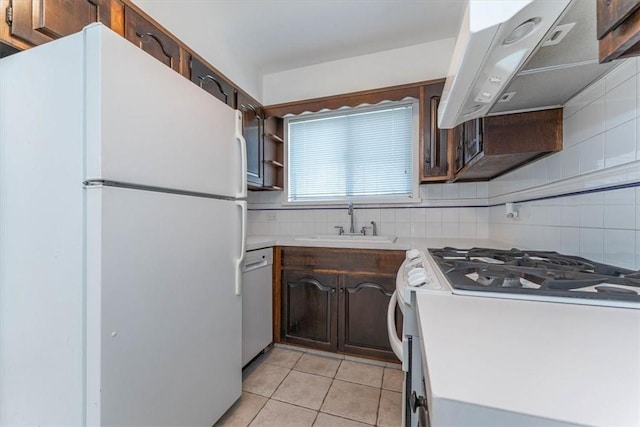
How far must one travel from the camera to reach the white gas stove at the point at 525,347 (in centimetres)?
30

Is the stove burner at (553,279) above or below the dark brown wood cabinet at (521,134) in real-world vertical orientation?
below

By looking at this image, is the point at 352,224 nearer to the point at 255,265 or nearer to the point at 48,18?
the point at 255,265

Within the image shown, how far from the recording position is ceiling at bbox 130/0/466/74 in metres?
1.75

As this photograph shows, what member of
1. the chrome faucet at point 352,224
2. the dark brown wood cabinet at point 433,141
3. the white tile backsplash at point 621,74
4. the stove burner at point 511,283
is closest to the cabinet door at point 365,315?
the chrome faucet at point 352,224

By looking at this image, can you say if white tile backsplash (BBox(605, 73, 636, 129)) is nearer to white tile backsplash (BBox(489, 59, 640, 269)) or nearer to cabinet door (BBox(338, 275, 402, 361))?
white tile backsplash (BBox(489, 59, 640, 269))

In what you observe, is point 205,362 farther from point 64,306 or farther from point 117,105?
point 117,105

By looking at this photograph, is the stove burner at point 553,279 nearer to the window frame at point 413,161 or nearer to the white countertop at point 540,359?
the white countertop at point 540,359

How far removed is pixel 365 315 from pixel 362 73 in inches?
78.3

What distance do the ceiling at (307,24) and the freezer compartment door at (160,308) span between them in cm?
129

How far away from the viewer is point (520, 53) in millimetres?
641

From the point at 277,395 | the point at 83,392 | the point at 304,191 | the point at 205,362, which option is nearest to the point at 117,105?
the point at 83,392

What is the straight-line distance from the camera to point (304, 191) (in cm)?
265

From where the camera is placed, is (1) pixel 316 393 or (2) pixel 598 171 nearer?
(2) pixel 598 171

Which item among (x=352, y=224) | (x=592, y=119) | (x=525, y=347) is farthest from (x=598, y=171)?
(x=352, y=224)
